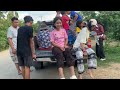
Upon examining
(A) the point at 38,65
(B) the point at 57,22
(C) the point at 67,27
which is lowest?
(A) the point at 38,65

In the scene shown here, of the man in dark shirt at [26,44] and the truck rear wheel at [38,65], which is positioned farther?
the truck rear wheel at [38,65]

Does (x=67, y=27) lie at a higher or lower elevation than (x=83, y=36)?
higher

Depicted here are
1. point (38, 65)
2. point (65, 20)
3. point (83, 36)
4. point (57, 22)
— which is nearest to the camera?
point (57, 22)

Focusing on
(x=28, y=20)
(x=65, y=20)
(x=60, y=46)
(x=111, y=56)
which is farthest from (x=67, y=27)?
(x=111, y=56)

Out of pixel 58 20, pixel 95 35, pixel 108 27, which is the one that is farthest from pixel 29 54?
pixel 108 27

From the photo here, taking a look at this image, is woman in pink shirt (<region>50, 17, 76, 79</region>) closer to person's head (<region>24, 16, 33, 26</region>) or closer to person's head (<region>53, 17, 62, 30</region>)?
person's head (<region>53, 17, 62, 30</region>)

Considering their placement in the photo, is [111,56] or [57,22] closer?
[57,22]

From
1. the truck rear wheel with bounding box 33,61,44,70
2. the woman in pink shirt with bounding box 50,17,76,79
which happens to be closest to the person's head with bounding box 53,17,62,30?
the woman in pink shirt with bounding box 50,17,76,79

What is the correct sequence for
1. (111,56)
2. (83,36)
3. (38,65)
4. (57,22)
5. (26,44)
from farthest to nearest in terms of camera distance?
(111,56), (38,65), (83,36), (57,22), (26,44)

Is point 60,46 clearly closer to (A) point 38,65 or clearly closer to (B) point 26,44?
(B) point 26,44

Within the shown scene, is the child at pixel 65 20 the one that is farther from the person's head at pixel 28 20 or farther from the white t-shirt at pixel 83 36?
the person's head at pixel 28 20

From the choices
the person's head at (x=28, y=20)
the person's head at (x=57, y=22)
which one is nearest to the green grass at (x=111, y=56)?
the person's head at (x=57, y=22)

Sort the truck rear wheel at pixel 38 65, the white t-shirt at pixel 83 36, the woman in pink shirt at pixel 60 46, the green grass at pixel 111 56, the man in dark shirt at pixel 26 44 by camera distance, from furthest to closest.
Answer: the green grass at pixel 111 56 < the truck rear wheel at pixel 38 65 < the white t-shirt at pixel 83 36 < the woman in pink shirt at pixel 60 46 < the man in dark shirt at pixel 26 44
